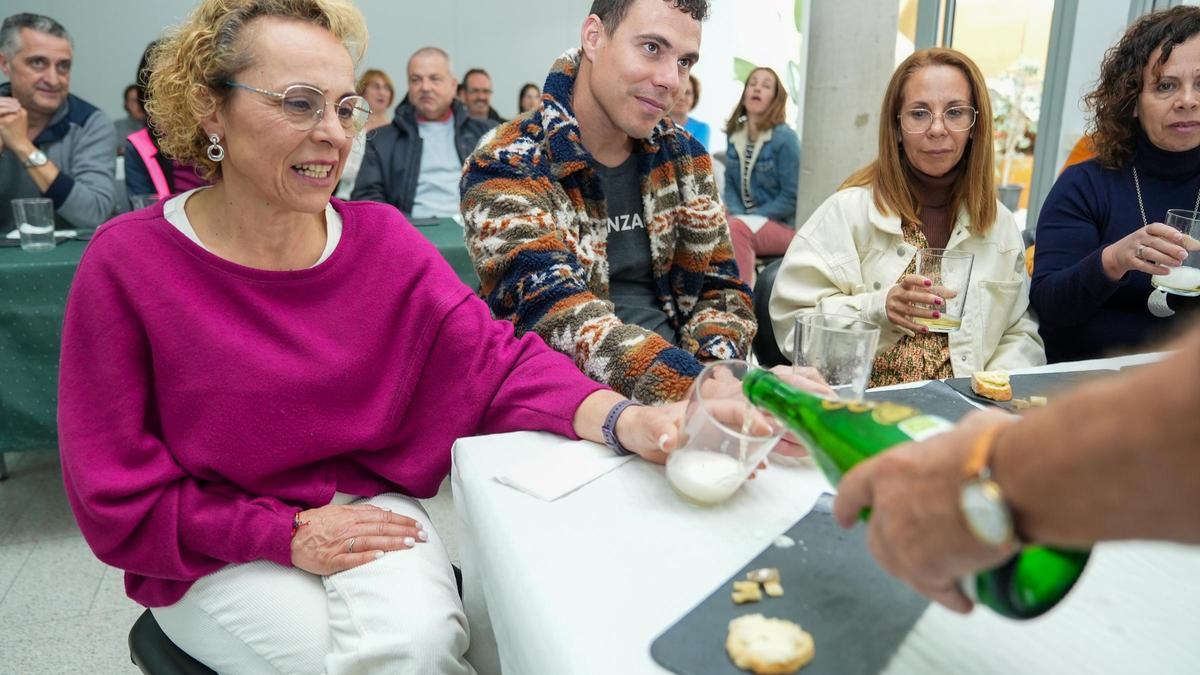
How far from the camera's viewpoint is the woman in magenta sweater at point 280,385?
116 centimetres

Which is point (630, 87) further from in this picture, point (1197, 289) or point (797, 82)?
point (797, 82)

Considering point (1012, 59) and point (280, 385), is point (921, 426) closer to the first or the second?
point (280, 385)

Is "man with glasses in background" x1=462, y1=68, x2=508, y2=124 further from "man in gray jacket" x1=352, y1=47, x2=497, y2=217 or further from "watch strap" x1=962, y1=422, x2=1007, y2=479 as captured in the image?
"watch strap" x1=962, y1=422, x2=1007, y2=479

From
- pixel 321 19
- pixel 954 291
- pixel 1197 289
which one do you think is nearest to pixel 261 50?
Answer: pixel 321 19

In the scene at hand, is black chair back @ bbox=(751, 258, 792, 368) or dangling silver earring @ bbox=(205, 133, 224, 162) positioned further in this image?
black chair back @ bbox=(751, 258, 792, 368)

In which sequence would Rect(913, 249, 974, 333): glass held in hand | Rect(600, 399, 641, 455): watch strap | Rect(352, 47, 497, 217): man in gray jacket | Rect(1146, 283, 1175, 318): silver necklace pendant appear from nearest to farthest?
Rect(600, 399, 641, 455): watch strap < Rect(913, 249, 974, 333): glass held in hand < Rect(1146, 283, 1175, 318): silver necklace pendant < Rect(352, 47, 497, 217): man in gray jacket

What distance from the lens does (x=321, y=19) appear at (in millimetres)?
1356

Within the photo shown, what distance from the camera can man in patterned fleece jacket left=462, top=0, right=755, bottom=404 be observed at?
1.60 m

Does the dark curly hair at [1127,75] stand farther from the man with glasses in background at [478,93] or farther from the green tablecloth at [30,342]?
the man with glasses in background at [478,93]

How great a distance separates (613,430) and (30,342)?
249 cm

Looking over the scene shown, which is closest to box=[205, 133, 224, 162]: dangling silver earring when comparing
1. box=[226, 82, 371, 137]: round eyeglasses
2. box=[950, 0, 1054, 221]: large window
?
box=[226, 82, 371, 137]: round eyeglasses

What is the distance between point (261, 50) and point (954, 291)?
127 cm

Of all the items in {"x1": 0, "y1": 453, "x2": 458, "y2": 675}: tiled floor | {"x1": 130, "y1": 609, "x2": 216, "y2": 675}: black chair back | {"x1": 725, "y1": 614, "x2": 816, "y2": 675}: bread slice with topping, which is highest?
{"x1": 725, "y1": 614, "x2": 816, "y2": 675}: bread slice with topping

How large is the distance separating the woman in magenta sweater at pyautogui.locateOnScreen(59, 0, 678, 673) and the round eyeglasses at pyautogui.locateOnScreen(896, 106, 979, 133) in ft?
4.05
